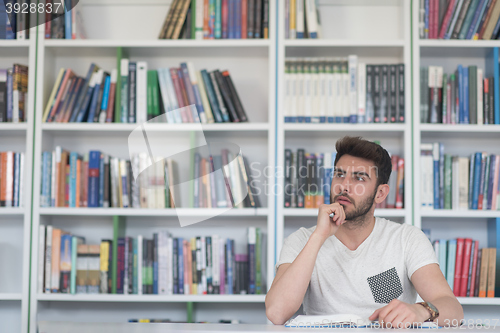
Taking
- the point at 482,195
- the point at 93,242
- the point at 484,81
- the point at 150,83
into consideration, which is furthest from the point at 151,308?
the point at 484,81

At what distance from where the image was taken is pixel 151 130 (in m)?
2.57

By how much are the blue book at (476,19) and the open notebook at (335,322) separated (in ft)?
6.48

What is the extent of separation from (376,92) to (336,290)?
4.05 feet

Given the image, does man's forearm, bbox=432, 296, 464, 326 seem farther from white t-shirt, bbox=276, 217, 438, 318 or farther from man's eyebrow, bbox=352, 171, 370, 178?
man's eyebrow, bbox=352, 171, 370, 178

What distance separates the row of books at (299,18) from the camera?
8.32 feet

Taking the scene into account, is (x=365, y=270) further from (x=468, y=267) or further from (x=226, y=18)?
(x=226, y=18)

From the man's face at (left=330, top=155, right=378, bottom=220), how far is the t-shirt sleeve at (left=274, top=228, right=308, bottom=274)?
6.3 inches

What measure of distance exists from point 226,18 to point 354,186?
1272 mm

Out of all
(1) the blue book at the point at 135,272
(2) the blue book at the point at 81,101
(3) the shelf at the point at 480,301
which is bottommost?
(3) the shelf at the point at 480,301

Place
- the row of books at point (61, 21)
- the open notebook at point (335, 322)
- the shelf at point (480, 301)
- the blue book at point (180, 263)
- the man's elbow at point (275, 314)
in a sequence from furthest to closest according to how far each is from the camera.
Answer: the row of books at point (61, 21) → the blue book at point (180, 263) → the shelf at point (480, 301) → the man's elbow at point (275, 314) → the open notebook at point (335, 322)

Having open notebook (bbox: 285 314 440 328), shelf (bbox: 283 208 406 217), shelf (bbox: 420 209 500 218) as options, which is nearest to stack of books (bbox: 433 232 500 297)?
shelf (bbox: 420 209 500 218)

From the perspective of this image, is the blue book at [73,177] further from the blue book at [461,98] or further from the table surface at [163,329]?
the blue book at [461,98]

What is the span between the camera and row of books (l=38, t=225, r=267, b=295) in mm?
2461

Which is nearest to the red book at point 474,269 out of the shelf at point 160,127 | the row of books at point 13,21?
the shelf at point 160,127
